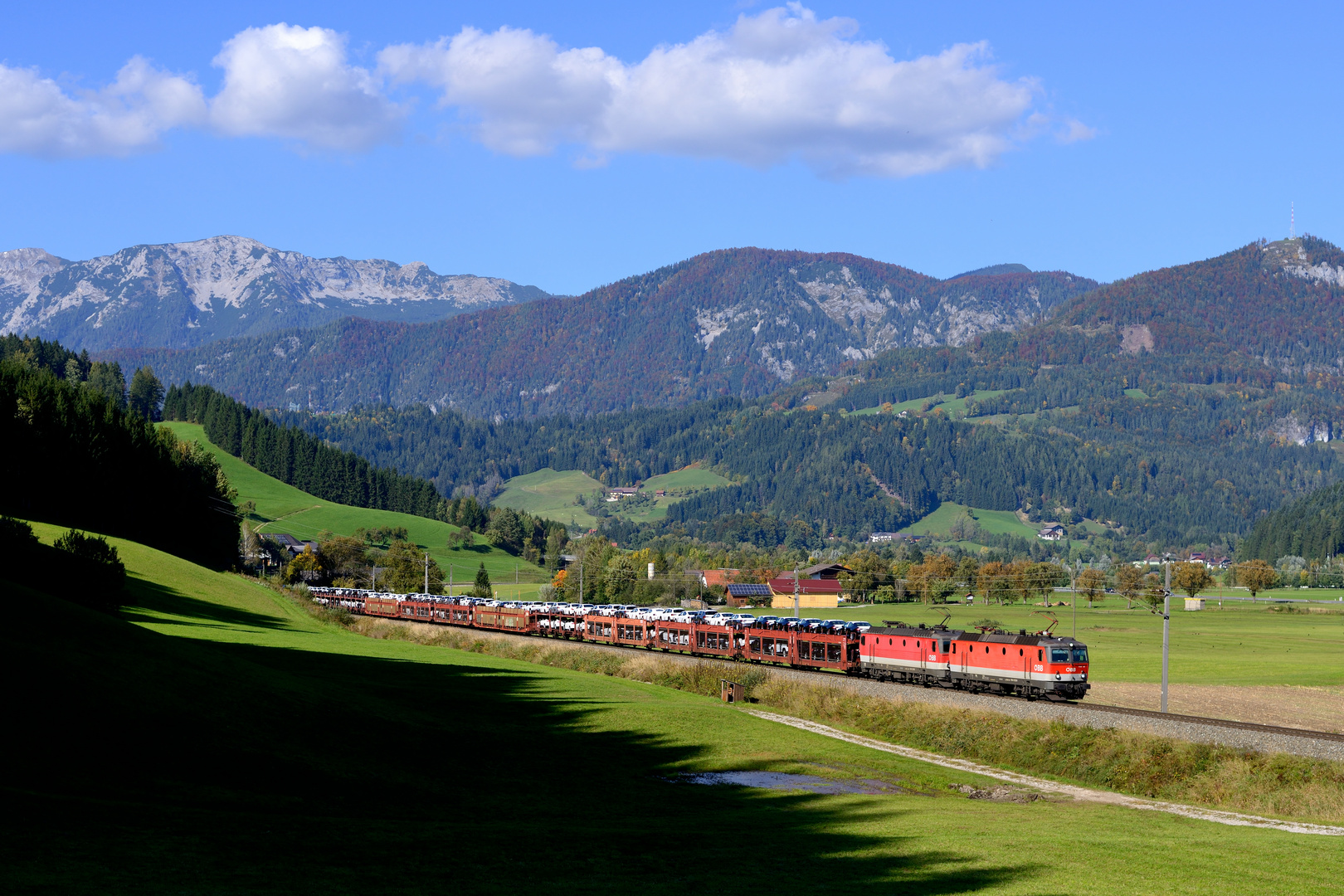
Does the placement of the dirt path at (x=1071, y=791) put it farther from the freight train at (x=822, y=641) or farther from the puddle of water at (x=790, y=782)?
the freight train at (x=822, y=641)

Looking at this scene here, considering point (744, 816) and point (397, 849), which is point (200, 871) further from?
point (744, 816)

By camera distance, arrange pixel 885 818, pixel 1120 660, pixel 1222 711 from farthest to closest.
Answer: pixel 1120 660 < pixel 1222 711 < pixel 885 818


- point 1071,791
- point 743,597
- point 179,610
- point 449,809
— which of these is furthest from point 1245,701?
point 743,597

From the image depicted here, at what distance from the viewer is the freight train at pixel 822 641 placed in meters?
67.1

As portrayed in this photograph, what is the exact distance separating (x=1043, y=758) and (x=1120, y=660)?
62.0 metres

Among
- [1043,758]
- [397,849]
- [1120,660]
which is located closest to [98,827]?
[397,849]

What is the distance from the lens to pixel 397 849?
25312 millimetres

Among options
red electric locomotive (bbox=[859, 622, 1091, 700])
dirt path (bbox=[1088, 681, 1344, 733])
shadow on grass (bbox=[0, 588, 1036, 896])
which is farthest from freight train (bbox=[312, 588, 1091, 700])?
shadow on grass (bbox=[0, 588, 1036, 896])

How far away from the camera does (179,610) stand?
7931 cm

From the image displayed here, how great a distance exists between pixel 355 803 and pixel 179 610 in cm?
5361

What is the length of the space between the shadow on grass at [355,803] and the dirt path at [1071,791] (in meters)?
10.2

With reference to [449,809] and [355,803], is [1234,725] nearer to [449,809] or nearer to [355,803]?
[449,809]

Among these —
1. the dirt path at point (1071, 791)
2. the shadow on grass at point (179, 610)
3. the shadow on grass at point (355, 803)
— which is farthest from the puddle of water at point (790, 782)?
the shadow on grass at point (179, 610)

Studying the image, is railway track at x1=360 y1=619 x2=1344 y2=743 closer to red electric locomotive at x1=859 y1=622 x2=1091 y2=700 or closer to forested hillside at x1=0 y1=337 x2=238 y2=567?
red electric locomotive at x1=859 y1=622 x2=1091 y2=700
